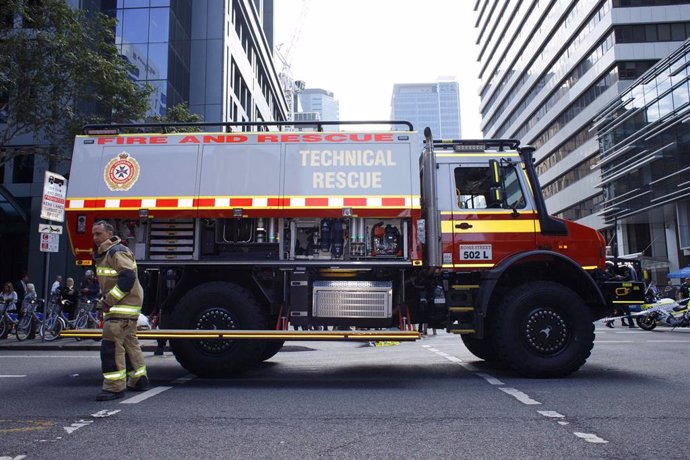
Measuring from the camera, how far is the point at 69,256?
23109 millimetres

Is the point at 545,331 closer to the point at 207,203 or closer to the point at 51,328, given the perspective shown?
the point at 207,203

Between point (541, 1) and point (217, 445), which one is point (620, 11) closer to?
point (541, 1)

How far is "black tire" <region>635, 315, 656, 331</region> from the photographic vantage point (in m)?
17.4

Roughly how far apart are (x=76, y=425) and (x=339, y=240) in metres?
3.75

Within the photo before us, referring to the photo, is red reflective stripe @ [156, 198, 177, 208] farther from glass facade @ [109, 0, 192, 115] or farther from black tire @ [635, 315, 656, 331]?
glass facade @ [109, 0, 192, 115]

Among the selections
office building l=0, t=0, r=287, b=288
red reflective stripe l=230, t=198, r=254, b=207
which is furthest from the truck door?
office building l=0, t=0, r=287, b=288

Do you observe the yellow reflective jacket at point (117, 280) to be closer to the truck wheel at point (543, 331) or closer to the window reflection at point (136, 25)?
the truck wheel at point (543, 331)

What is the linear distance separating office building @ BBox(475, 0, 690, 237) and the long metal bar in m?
40.5

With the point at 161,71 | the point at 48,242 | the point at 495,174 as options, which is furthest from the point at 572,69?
the point at 48,242

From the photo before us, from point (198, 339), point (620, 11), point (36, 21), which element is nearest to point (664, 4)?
point (620, 11)

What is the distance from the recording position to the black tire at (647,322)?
687 inches

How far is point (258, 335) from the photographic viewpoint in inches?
259

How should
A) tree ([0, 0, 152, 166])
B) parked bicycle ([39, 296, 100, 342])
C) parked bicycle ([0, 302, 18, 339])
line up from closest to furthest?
tree ([0, 0, 152, 166])
parked bicycle ([39, 296, 100, 342])
parked bicycle ([0, 302, 18, 339])

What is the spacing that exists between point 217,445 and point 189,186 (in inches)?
156
